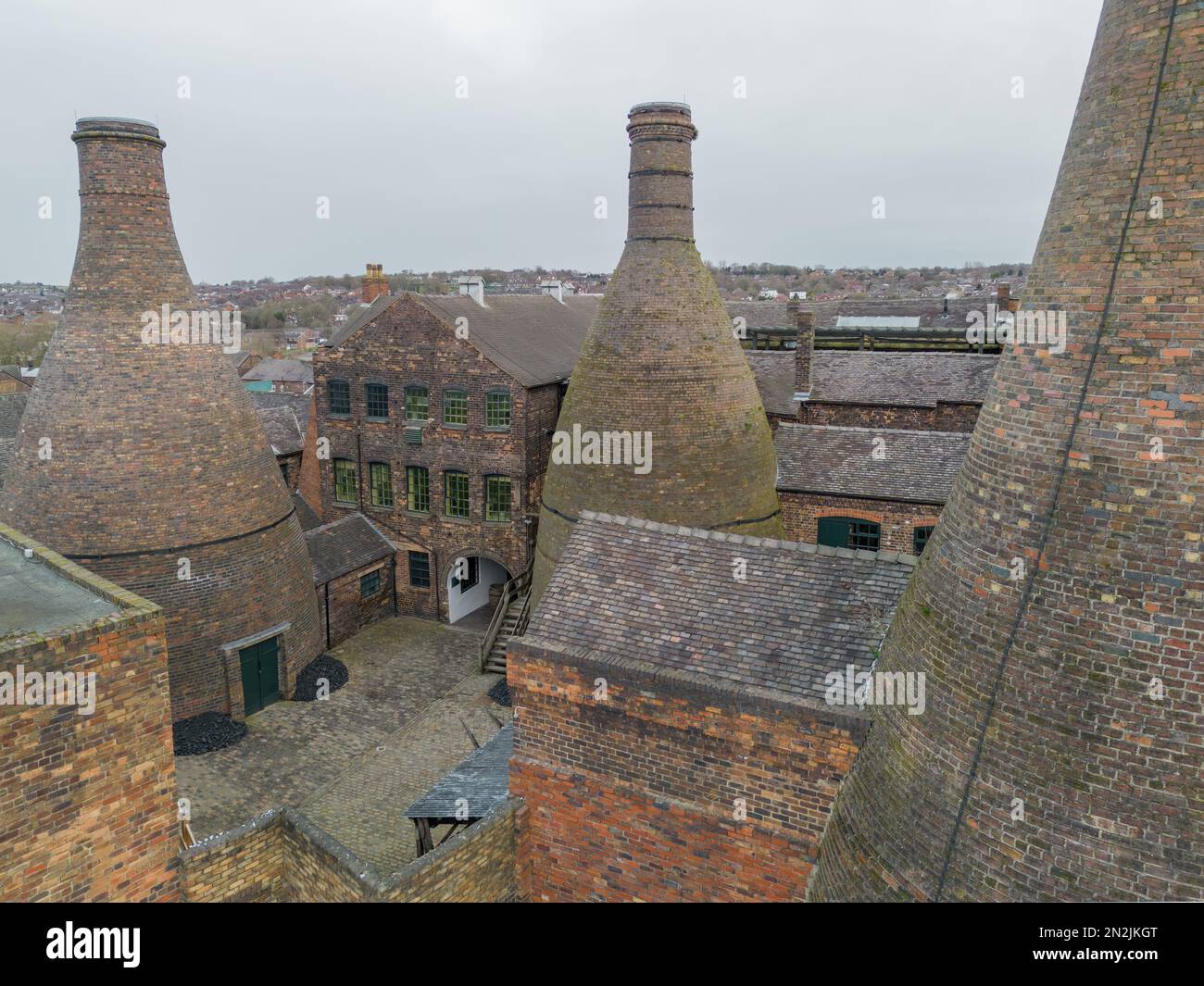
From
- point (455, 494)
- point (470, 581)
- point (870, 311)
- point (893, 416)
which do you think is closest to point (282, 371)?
point (470, 581)

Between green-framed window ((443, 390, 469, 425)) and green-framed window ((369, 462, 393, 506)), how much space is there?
103 inches

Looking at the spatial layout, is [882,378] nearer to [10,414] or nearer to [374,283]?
[374,283]

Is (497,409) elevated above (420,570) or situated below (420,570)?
above

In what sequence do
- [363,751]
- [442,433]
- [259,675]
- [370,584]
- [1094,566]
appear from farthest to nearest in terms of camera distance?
[370,584] → [442,433] → [259,675] → [363,751] → [1094,566]

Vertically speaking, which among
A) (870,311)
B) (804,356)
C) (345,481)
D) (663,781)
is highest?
(870,311)

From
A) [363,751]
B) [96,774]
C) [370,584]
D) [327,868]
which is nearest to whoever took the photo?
[96,774]

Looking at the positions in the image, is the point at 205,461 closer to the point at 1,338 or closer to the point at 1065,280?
the point at 1065,280

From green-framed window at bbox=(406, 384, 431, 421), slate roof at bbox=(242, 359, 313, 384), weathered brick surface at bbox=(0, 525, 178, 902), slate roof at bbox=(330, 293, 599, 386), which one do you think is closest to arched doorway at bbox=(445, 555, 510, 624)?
green-framed window at bbox=(406, 384, 431, 421)

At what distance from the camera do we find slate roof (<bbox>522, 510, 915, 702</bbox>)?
806 centimetres

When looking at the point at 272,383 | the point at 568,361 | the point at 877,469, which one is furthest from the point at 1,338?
the point at 877,469

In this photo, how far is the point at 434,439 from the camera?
2228 centimetres

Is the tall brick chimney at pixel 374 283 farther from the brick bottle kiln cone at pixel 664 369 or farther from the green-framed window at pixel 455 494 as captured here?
the brick bottle kiln cone at pixel 664 369

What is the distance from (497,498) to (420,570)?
11.6ft
